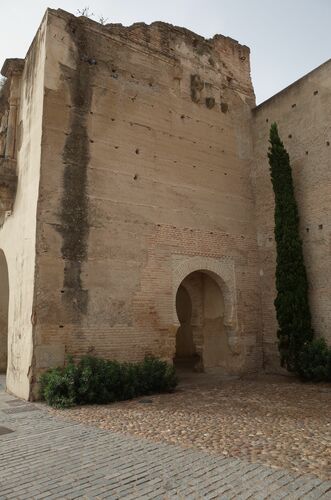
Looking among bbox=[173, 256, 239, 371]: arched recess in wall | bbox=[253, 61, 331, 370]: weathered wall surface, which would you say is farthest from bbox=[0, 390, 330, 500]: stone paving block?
bbox=[253, 61, 331, 370]: weathered wall surface

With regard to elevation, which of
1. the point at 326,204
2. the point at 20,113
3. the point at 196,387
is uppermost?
the point at 20,113

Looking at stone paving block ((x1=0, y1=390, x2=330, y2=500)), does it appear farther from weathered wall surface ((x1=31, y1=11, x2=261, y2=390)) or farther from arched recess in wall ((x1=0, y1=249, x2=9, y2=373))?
arched recess in wall ((x1=0, y1=249, x2=9, y2=373))

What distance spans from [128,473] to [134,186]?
754 centimetres

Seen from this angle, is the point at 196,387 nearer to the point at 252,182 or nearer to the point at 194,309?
the point at 194,309

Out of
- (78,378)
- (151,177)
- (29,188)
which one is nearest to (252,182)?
(151,177)

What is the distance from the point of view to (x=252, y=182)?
13.3 m

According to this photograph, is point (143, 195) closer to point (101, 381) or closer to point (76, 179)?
point (76, 179)

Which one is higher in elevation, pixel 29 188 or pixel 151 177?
pixel 151 177

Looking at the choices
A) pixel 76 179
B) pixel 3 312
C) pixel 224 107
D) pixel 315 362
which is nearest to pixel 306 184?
pixel 224 107

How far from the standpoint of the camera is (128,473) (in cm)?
430

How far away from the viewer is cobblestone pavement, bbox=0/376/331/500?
3.83 meters

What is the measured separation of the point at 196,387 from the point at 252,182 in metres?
6.76

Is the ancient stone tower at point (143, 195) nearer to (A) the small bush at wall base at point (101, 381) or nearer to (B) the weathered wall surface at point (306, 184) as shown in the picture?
(B) the weathered wall surface at point (306, 184)

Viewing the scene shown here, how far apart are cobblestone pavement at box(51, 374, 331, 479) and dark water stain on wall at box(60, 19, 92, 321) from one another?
271cm
